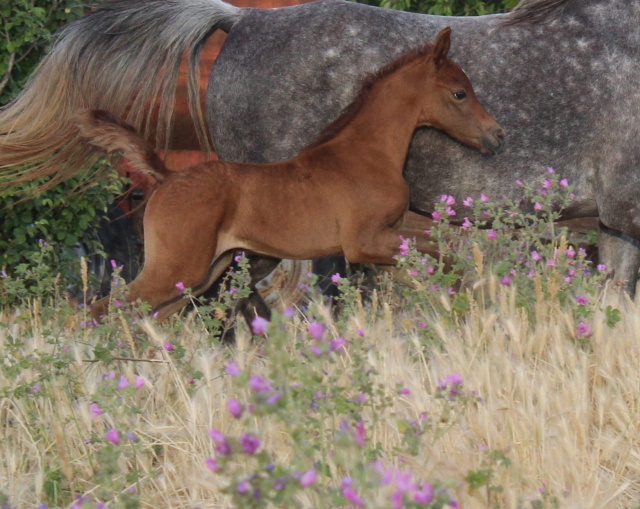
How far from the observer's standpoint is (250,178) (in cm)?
432

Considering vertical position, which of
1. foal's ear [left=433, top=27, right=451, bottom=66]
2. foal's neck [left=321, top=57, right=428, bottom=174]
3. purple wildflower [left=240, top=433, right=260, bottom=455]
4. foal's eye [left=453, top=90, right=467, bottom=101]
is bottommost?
foal's neck [left=321, top=57, right=428, bottom=174]

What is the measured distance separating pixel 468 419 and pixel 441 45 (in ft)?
7.08

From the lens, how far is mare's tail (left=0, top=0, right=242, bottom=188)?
4.78m

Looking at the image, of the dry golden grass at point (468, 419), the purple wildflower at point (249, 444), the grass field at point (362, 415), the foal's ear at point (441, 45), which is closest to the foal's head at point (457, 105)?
the foal's ear at point (441, 45)

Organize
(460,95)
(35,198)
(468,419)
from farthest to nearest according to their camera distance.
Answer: (35,198) → (460,95) → (468,419)

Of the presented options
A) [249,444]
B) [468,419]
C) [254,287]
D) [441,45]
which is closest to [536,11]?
[441,45]

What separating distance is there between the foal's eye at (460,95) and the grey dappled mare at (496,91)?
315 millimetres

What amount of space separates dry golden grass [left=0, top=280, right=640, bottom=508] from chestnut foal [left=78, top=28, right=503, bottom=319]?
0.80 m

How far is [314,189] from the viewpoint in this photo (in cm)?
445

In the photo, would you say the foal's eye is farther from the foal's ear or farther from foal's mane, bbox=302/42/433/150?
foal's mane, bbox=302/42/433/150

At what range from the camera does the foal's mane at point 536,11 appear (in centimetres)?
489

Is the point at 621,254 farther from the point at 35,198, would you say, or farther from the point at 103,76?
the point at 35,198

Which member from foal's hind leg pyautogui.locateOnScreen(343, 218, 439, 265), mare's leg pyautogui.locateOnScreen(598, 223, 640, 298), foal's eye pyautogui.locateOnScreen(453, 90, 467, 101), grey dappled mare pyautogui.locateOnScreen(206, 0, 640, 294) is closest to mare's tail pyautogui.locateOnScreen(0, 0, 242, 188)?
grey dappled mare pyautogui.locateOnScreen(206, 0, 640, 294)

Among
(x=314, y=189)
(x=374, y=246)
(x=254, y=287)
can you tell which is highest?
(x=314, y=189)
